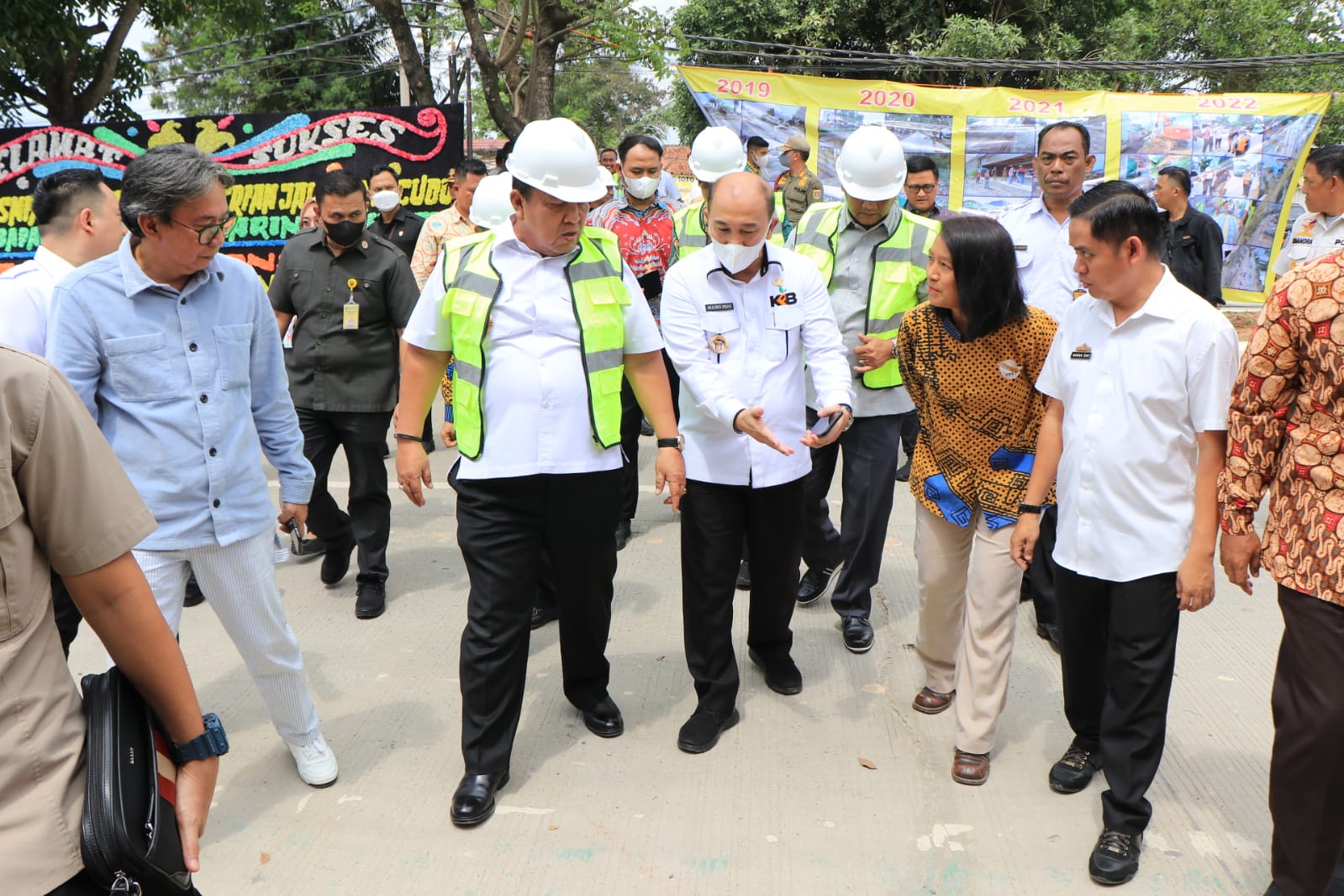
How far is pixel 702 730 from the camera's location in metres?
3.67

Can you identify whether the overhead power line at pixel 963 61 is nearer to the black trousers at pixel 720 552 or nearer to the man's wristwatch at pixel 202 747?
the black trousers at pixel 720 552

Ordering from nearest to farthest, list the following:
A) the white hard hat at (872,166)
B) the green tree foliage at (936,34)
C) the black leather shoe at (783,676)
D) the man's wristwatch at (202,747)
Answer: the man's wristwatch at (202,747) < the black leather shoe at (783,676) < the white hard hat at (872,166) < the green tree foliage at (936,34)

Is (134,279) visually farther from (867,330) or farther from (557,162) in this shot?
(867,330)

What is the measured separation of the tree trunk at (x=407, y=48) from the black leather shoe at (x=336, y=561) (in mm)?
8852

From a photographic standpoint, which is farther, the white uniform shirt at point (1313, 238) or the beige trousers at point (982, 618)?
the white uniform shirt at point (1313, 238)

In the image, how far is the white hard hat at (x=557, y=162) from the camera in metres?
3.09

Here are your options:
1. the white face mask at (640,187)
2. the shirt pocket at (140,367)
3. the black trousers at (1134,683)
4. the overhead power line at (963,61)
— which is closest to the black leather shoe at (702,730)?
the black trousers at (1134,683)

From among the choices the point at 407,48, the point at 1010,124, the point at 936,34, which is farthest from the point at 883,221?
the point at 936,34

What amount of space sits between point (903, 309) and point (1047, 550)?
119 cm

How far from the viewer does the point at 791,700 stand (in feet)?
13.2

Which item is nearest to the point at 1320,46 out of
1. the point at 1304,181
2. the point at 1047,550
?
the point at 1304,181

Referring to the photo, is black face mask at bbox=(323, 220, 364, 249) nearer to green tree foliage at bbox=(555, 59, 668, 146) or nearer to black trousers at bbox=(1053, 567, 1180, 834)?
black trousers at bbox=(1053, 567, 1180, 834)

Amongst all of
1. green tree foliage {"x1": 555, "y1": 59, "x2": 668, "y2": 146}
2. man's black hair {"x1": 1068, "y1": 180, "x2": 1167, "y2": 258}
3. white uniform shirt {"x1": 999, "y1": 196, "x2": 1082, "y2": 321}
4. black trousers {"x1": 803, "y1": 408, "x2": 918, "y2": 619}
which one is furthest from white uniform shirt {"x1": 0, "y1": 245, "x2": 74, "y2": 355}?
green tree foliage {"x1": 555, "y1": 59, "x2": 668, "y2": 146}

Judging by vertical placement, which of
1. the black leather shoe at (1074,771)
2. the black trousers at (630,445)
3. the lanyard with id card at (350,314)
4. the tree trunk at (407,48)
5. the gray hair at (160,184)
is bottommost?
the black leather shoe at (1074,771)
